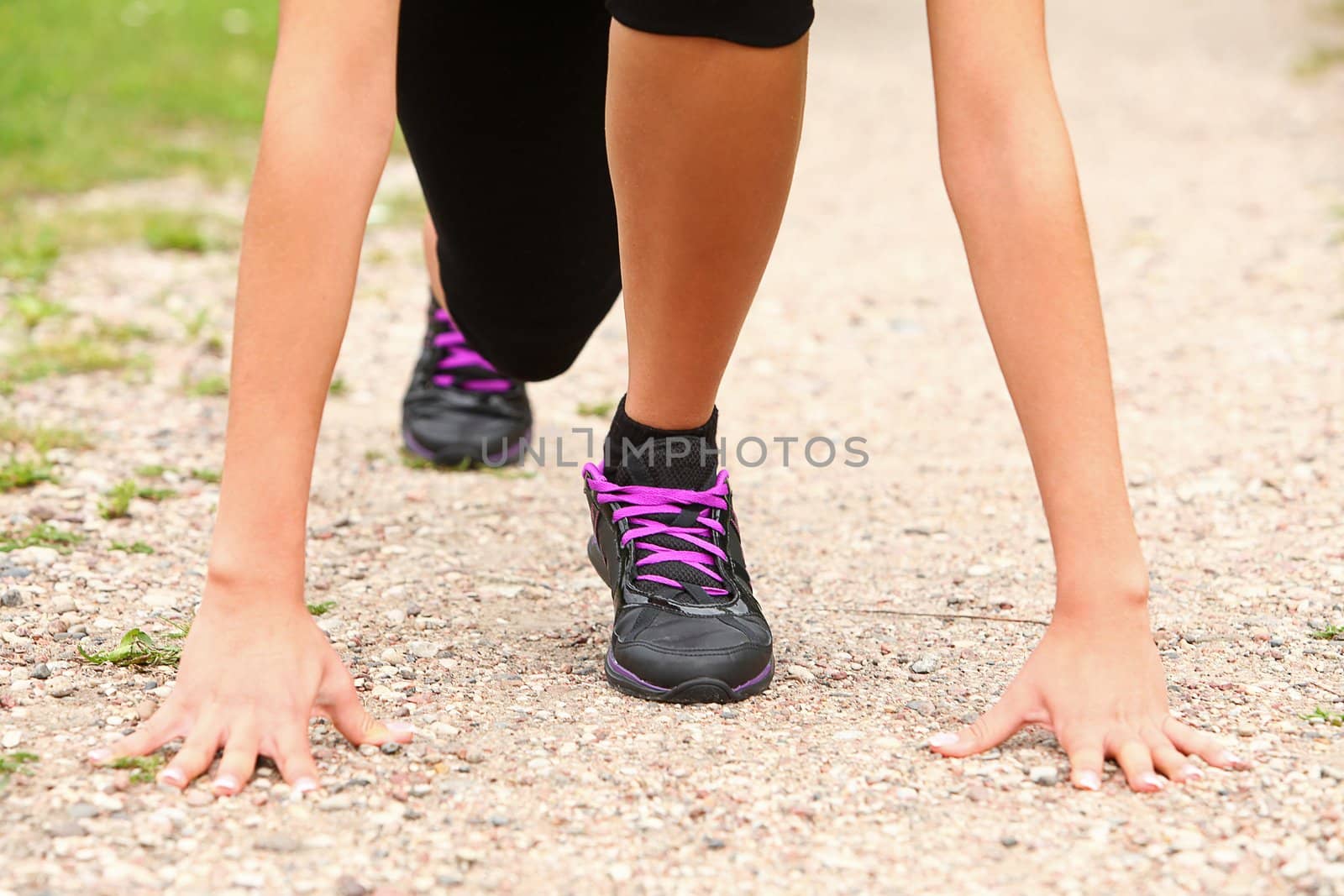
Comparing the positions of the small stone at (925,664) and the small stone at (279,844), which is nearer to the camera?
the small stone at (279,844)

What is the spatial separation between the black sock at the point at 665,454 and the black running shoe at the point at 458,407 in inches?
35.9

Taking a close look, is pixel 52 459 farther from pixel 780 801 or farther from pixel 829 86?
pixel 829 86

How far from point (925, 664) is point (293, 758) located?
2.74 feet

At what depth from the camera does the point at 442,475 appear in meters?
2.78

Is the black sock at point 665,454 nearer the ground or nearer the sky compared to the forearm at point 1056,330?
nearer the ground

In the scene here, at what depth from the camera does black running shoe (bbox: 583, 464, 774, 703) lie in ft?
5.79

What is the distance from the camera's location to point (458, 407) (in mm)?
2826

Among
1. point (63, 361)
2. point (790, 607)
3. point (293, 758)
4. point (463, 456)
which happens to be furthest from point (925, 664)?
point (63, 361)

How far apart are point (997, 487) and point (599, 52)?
3.63 feet

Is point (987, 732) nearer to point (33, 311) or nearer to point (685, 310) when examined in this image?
point (685, 310)

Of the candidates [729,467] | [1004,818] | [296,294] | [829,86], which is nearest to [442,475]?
[729,467]

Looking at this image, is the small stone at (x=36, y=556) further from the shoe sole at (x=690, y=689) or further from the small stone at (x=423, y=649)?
the shoe sole at (x=690, y=689)

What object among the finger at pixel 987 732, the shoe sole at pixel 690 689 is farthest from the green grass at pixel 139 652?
the finger at pixel 987 732

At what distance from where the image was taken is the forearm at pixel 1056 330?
151 centimetres
